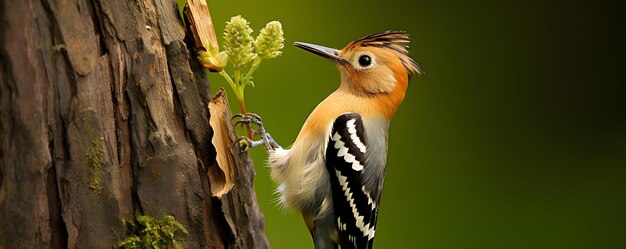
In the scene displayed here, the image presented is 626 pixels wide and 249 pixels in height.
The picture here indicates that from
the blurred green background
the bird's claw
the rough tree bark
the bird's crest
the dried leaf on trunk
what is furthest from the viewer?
the blurred green background

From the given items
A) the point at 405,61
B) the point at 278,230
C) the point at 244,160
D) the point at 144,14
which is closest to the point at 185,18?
the point at 144,14

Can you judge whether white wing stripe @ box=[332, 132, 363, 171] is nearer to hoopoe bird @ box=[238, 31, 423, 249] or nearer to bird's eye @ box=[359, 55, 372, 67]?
hoopoe bird @ box=[238, 31, 423, 249]

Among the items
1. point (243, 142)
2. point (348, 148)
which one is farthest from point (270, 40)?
point (348, 148)

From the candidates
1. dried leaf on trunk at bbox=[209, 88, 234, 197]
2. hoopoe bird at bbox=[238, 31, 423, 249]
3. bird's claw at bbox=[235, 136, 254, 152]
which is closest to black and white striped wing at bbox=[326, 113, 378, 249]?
hoopoe bird at bbox=[238, 31, 423, 249]

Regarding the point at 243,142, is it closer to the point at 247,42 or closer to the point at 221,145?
the point at 221,145

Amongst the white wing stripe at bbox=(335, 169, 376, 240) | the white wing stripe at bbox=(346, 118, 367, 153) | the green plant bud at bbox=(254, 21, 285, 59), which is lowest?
the white wing stripe at bbox=(335, 169, 376, 240)

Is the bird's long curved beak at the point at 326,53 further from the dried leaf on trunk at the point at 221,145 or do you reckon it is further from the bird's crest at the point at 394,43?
the dried leaf on trunk at the point at 221,145

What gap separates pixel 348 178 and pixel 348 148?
0.33ft

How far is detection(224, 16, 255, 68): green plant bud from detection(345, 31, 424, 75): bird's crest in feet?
2.39

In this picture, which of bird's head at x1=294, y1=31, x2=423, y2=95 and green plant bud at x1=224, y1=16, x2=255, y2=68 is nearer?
green plant bud at x1=224, y1=16, x2=255, y2=68

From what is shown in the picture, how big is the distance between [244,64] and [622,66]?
6.93 feet

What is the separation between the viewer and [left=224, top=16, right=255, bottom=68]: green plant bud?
1965 mm

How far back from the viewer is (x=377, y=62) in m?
2.67

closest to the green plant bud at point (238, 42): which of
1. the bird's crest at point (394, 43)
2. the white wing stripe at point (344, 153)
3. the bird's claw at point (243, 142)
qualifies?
the bird's claw at point (243, 142)
